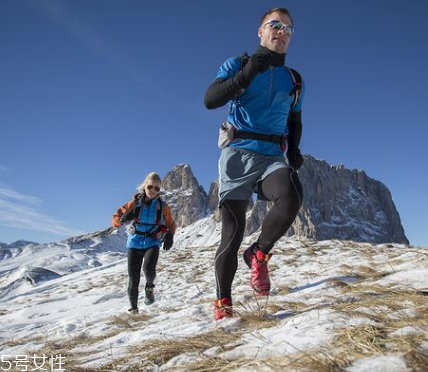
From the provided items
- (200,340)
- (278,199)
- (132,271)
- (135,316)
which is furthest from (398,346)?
(132,271)

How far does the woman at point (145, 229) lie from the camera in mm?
6609

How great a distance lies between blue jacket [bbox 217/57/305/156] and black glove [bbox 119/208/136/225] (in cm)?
378

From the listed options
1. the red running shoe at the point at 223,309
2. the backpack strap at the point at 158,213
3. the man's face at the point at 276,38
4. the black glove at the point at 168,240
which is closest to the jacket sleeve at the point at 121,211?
the backpack strap at the point at 158,213

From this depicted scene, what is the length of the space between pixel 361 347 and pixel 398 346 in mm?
155

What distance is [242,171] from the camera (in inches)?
135

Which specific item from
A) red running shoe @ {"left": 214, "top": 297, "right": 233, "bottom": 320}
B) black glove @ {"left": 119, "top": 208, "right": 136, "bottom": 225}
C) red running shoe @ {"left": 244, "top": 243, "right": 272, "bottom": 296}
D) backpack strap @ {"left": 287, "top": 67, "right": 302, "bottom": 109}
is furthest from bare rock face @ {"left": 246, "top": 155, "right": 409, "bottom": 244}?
red running shoe @ {"left": 214, "top": 297, "right": 233, "bottom": 320}

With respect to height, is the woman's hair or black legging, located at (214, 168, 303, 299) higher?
the woman's hair

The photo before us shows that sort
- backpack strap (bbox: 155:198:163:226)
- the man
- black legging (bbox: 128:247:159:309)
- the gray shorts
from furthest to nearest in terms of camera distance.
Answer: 1. backpack strap (bbox: 155:198:163:226)
2. black legging (bbox: 128:247:159:309)
3. the gray shorts
4. the man

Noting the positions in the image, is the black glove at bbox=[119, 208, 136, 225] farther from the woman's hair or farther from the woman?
the woman's hair

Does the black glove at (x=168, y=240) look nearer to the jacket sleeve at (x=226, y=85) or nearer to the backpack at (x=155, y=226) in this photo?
the backpack at (x=155, y=226)

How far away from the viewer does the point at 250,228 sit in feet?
551

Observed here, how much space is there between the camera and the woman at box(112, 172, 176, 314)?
6.61m

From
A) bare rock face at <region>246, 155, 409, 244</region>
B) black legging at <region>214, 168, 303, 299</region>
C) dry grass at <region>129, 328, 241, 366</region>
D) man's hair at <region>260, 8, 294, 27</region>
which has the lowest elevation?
dry grass at <region>129, 328, 241, 366</region>

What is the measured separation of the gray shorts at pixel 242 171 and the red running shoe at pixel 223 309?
0.96 meters
